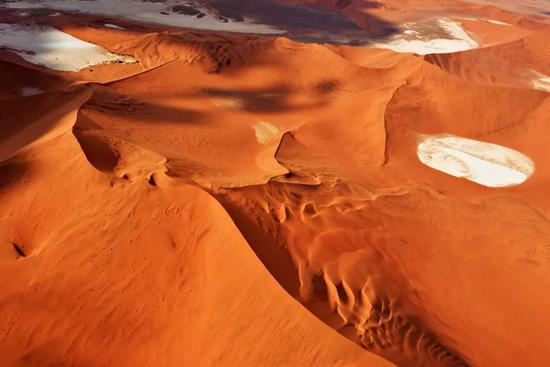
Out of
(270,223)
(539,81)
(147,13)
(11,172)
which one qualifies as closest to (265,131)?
(270,223)

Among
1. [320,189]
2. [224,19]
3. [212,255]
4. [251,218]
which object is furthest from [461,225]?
[224,19]

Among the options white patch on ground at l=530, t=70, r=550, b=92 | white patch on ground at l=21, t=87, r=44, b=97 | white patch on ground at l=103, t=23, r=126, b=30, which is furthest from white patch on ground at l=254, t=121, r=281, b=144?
white patch on ground at l=530, t=70, r=550, b=92

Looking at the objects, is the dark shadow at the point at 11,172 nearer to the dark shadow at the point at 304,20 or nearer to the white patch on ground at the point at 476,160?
the white patch on ground at the point at 476,160

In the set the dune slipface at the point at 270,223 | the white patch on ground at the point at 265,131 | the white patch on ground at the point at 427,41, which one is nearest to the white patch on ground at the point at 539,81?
the dune slipface at the point at 270,223

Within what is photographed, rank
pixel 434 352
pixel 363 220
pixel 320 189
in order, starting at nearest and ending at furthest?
pixel 434 352
pixel 363 220
pixel 320 189

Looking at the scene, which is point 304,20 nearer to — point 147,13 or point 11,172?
point 147,13

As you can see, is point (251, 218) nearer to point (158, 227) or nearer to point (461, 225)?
point (158, 227)
